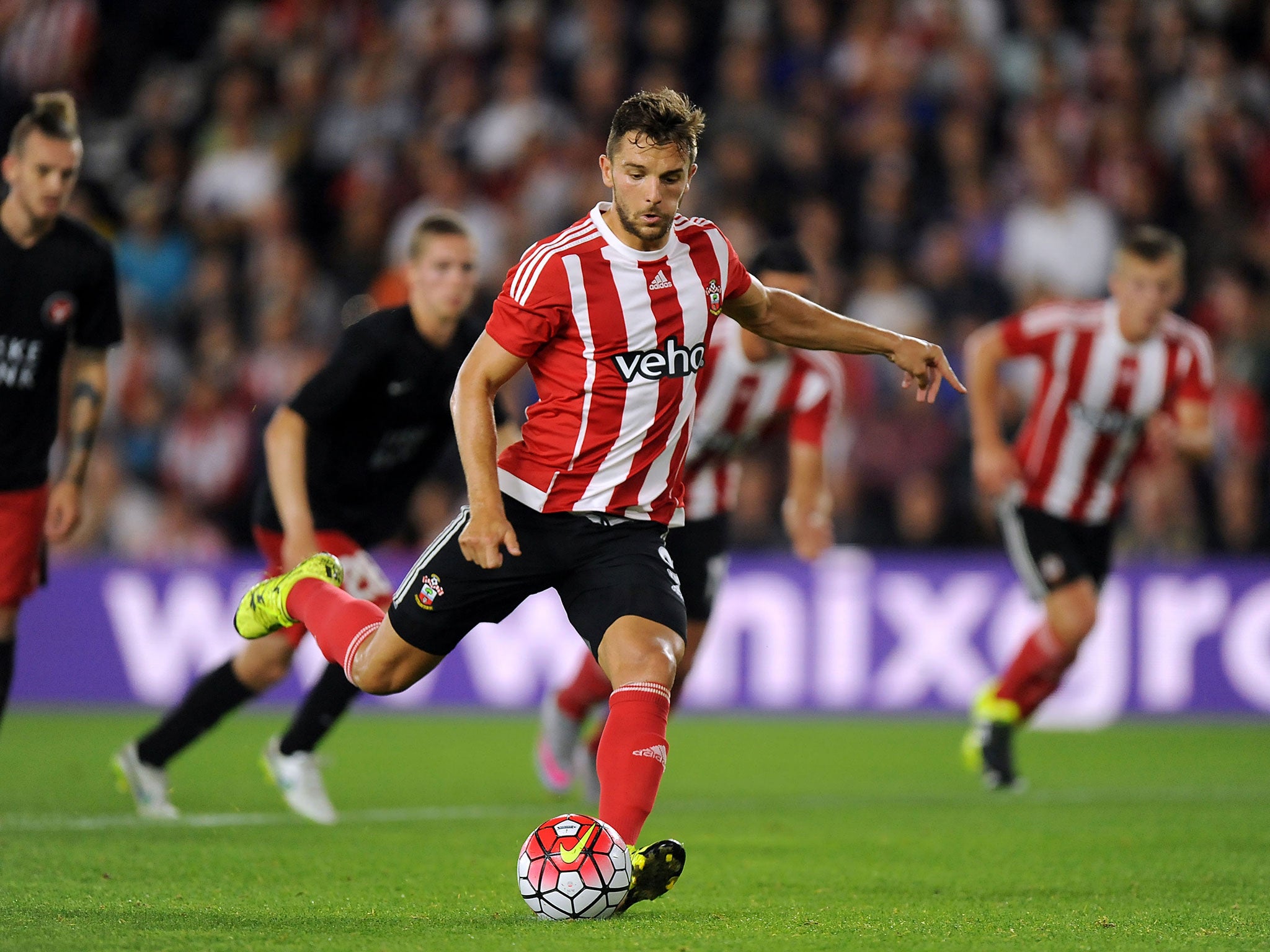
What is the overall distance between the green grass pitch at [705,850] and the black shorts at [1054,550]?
1014 mm

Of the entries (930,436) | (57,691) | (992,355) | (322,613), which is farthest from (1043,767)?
(57,691)

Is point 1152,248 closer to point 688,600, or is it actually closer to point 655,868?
point 688,600

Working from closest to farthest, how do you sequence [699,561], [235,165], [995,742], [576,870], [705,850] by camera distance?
1. [576,870]
2. [705,850]
3. [699,561]
4. [995,742]
5. [235,165]

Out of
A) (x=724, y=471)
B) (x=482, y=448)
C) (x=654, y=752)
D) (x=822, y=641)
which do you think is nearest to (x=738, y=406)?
(x=724, y=471)

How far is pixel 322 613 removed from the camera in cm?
525

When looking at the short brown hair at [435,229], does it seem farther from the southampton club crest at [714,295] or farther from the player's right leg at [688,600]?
the southampton club crest at [714,295]

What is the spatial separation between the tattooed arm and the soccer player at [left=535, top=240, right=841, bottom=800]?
2.39 metres

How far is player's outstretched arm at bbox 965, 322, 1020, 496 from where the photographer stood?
809 centimetres

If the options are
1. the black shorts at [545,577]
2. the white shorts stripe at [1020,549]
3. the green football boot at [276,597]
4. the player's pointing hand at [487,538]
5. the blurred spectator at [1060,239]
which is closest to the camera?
the player's pointing hand at [487,538]

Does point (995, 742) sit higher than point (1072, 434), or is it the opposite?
point (1072, 434)

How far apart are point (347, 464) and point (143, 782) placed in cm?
149

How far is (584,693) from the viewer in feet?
25.5

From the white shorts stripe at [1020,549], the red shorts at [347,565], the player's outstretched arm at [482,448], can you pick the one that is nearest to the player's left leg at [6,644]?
the red shorts at [347,565]

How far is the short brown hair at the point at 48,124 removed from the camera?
6152 mm
